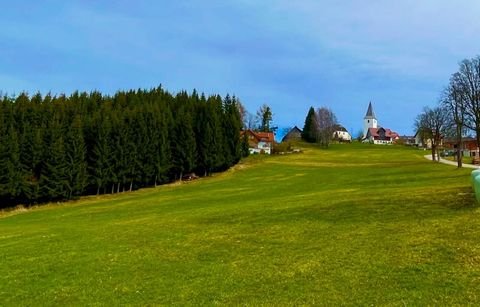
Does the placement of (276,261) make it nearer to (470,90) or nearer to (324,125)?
(470,90)

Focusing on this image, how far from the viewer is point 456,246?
12438 millimetres

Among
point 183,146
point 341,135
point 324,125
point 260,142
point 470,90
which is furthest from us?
point 341,135

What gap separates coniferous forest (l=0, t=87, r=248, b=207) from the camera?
54.6 m

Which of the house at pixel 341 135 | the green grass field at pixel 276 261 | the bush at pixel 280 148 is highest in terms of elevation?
the house at pixel 341 135

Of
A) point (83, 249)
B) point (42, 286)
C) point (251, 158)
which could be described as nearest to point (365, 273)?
point (42, 286)

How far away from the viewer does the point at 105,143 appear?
62219 mm

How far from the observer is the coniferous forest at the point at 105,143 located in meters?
54.6

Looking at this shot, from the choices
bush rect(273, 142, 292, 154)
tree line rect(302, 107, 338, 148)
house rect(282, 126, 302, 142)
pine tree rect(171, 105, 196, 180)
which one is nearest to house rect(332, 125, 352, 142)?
house rect(282, 126, 302, 142)

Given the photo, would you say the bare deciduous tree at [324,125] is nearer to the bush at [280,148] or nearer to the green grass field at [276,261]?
the bush at [280,148]

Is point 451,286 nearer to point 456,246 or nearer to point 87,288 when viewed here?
point 456,246

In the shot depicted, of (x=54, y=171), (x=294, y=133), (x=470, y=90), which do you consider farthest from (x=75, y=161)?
(x=294, y=133)

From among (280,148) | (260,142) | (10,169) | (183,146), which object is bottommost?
(10,169)

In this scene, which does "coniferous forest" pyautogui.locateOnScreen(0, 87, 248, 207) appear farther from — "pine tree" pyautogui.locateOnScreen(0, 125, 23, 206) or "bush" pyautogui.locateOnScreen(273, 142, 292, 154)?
"bush" pyautogui.locateOnScreen(273, 142, 292, 154)

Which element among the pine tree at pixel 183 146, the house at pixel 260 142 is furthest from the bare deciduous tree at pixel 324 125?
the pine tree at pixel 183 146
